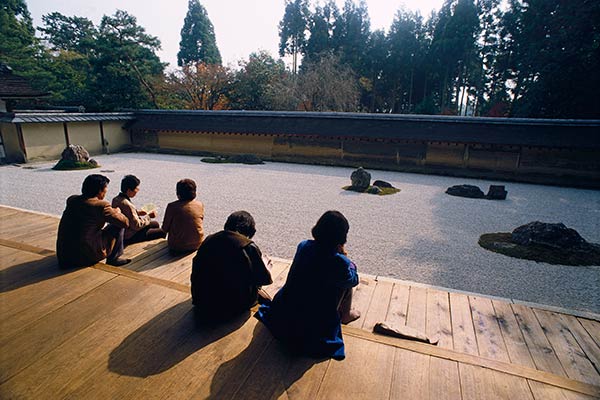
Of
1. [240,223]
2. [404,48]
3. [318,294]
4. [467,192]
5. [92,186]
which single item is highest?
[404,48]

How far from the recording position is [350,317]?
9.48 feet

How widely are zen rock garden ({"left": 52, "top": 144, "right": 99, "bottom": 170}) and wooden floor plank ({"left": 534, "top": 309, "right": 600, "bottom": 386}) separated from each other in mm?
14065

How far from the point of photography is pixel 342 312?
9.25 feet

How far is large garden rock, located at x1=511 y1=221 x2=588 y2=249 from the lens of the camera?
535 centimetres

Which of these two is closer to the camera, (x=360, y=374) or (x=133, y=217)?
(x=360, y=374)

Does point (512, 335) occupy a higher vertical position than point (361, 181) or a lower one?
lower

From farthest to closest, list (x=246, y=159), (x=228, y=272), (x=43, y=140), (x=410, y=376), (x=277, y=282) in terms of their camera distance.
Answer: (x=246, y=159) → (x=43, y=140) → (x=277, y=282) → (x=228, y=272) → (x=410, y=376)

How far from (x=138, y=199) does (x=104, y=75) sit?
17.3 metres

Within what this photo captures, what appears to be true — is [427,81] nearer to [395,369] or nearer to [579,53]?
[579,53]

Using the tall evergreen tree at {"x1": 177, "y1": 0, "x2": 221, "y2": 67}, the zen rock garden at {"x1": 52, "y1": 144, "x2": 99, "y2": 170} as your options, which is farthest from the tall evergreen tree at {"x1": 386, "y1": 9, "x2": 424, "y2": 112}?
the zen rock garden at {"x1": 52, "y1": 144, "x2": 99, "y2": 170}

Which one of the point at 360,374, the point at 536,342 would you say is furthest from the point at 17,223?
the point at 536,342

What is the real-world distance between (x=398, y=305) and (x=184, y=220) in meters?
2.66

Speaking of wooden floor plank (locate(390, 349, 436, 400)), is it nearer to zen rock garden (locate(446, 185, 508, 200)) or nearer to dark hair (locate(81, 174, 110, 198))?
dark hair (locate(81, 174, 110, 198))

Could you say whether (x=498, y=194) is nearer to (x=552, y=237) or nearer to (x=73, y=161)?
(x=552, y=237)
